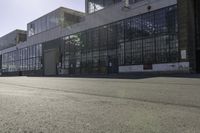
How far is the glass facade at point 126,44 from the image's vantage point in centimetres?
4097

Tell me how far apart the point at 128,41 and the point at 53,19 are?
27781 millimetres

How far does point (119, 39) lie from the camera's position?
163 feet

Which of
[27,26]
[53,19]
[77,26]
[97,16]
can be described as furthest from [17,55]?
[97,16]

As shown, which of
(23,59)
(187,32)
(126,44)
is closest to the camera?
(187,32)

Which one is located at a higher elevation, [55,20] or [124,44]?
[55,20]

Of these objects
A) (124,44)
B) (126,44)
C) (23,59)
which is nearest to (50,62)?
(23,59)

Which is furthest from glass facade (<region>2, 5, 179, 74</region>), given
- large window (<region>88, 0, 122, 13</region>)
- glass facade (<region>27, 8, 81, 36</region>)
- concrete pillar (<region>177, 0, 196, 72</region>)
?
glass facade (<region>27, 8, 81, 36</region>)

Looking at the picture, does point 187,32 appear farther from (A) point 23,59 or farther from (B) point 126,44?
(A) point 23,59

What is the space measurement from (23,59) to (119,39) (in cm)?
4377

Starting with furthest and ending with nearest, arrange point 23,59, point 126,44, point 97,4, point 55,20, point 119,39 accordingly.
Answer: point 23,59, point 55,20, point 97,4, point 119,39, point 126,44

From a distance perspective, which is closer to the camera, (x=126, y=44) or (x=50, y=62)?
(x=126, y=44)

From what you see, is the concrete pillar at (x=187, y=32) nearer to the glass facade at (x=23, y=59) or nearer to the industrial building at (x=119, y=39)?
the industrial building at (x=119, y=39)

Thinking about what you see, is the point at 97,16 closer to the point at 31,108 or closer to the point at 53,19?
the point at 53,19

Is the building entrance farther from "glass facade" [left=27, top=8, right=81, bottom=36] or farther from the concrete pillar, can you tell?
the concrete pillar
